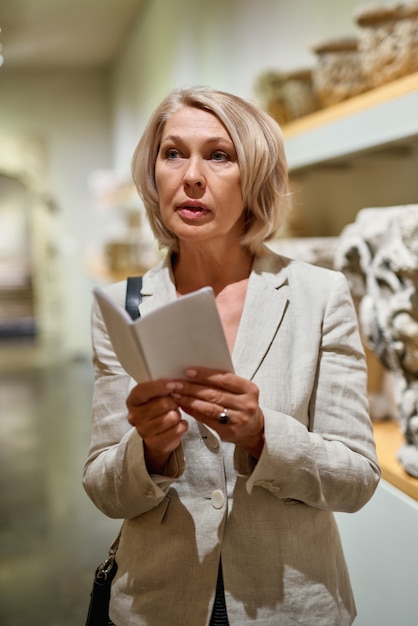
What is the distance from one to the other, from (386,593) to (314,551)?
0.65m

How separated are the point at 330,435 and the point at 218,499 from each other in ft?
0.73

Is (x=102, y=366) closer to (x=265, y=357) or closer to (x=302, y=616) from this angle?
(x=265, y=357)

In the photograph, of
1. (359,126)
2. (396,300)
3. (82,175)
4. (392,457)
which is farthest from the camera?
(82,175)

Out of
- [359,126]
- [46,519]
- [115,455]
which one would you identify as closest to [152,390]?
[115,455]

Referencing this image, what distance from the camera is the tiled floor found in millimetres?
2931

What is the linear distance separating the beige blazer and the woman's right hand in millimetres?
90

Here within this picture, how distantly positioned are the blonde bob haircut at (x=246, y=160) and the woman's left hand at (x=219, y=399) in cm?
39

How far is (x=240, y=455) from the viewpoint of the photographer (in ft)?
4.33

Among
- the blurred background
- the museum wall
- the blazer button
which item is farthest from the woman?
the museum wall

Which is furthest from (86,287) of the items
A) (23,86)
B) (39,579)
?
(39,579)

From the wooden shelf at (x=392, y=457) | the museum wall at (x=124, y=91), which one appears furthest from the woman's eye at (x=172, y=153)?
the museum wall at (x=124, y=91)

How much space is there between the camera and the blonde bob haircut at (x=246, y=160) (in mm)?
1339

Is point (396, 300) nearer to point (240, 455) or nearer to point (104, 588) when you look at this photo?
point (240, 455)

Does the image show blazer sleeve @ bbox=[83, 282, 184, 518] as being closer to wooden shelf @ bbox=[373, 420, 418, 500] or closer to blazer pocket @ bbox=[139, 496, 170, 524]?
blazer pocket @ bbox=[139, 496, 170, 524]
